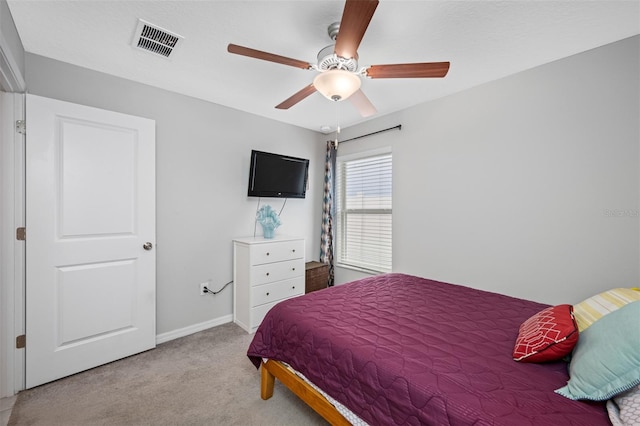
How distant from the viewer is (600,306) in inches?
50.4

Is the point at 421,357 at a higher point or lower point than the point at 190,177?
lower

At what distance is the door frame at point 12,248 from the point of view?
1.87 meters

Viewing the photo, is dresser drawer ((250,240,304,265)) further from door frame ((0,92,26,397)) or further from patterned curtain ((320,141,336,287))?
door frame ((0,92,26,397))

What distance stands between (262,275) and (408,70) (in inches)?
90.0

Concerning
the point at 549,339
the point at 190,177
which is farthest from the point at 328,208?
the point at 549,339

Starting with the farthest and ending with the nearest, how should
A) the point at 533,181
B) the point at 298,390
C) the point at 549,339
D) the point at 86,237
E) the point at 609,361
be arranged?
the point at 533,181 → the point at 86,237 → the point at 298,390 → the point at 549,339 → the point at 609,361

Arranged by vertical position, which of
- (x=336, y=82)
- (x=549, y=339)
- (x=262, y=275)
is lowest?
(x=262, y=275)

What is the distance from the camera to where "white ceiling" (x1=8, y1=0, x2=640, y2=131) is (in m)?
1.60

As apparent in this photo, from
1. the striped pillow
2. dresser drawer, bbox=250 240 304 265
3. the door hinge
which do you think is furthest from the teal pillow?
the door hinge

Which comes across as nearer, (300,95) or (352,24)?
(352,24)

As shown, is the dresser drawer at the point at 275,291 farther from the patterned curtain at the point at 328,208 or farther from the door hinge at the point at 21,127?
the door hinge at the point at 21,127

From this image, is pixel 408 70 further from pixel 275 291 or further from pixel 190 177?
pixel 275 291

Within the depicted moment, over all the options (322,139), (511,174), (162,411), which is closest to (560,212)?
(511,174)

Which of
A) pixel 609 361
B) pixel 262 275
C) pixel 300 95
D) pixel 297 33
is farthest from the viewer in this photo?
pixel 262 275
